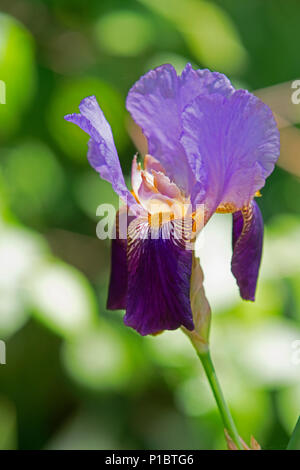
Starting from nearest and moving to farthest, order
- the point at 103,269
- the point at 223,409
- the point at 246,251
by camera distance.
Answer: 1. the point at 223,409
2. the point at 246,251
3. the point at 103,269

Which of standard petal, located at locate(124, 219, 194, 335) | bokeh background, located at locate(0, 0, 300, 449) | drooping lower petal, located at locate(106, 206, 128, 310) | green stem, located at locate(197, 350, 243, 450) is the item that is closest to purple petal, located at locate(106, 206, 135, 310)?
drooping lower petal, located at locate(106, 206, 128, 310)

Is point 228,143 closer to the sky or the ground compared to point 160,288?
closer to the sky

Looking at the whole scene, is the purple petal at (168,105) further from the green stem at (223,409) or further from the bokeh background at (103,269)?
the bokeh background at (103,269)

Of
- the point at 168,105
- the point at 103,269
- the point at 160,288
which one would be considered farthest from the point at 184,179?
the point at 103,269

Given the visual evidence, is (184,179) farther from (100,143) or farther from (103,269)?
(103,269)

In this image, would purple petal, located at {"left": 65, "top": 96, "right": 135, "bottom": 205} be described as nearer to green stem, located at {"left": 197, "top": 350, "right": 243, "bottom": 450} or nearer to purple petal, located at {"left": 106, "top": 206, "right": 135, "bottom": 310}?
purple petal, located at {"left": 106, "top": 206, "right": 135, "bottom": 310}

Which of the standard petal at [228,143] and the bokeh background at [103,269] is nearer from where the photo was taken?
the standard petal at [228,143]

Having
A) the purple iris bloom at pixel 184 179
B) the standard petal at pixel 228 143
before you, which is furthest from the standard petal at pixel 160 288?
the standard petal at pixel 228 143
